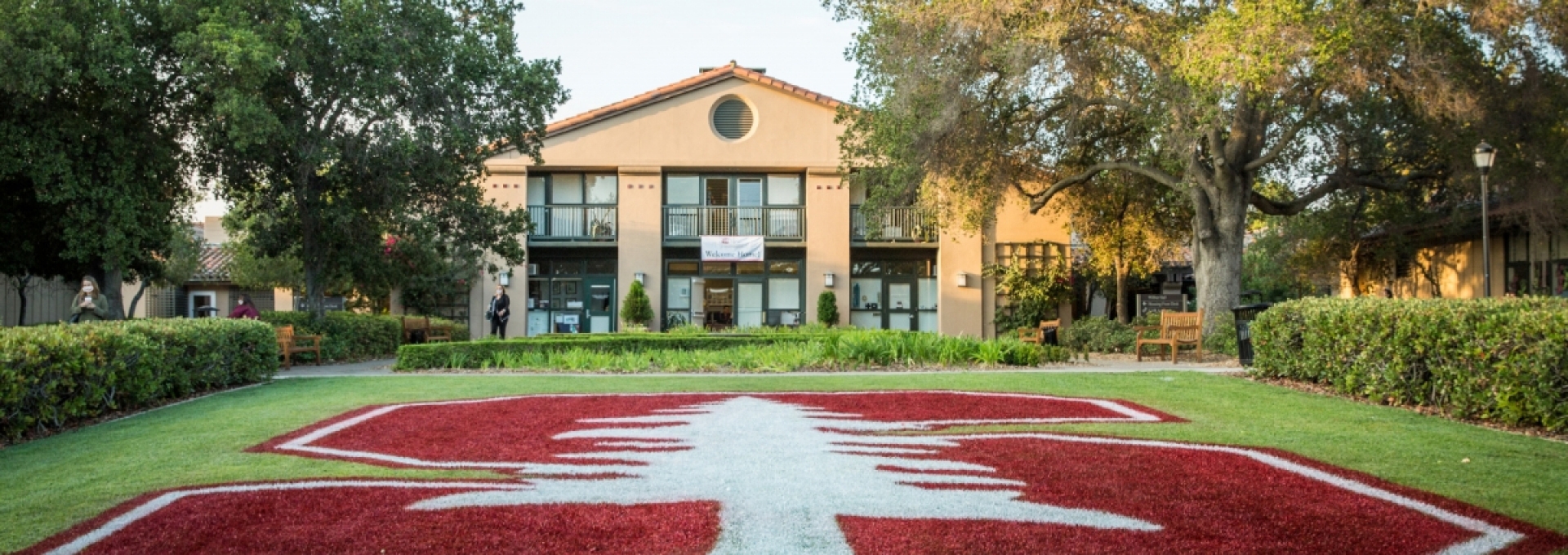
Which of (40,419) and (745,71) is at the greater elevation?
(745,71)

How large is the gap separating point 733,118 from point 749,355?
1564cm

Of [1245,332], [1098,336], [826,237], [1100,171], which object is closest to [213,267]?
[826,237]

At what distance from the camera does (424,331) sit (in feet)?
89.0

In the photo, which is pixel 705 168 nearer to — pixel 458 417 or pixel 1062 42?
pixel 1062 42

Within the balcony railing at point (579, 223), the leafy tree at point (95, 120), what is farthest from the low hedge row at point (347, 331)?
the balcony railing at point (579, 223)

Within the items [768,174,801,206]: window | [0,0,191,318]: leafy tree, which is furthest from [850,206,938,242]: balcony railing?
[0,0,191,318]: leafy tree

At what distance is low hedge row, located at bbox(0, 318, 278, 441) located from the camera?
32.1 ft

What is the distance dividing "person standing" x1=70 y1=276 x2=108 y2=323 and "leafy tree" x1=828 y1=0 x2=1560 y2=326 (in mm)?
13453

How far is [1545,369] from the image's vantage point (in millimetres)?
9172

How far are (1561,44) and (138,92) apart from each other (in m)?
23.4

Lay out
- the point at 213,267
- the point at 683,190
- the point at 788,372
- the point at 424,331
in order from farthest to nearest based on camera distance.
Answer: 1. the point at 213,267
2. the point at 683,190
3. the point at 424,331
4. the point at 788,372

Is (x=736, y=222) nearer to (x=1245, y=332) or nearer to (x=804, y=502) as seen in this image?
(x=1245, y=332)

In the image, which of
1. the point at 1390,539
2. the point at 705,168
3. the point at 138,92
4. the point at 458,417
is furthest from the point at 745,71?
the point at 1390,539

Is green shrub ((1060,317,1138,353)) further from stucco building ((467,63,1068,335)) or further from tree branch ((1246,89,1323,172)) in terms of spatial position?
tree branch ((1246,89,1323,172))
